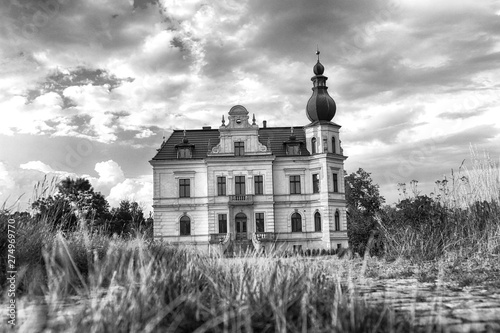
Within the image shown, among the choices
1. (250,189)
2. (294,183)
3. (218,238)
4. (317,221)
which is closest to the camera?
(218,238)

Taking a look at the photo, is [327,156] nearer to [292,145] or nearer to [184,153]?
[292,145]

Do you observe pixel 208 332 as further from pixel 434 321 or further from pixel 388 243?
pixel 388 243

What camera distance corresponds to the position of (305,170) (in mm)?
35281

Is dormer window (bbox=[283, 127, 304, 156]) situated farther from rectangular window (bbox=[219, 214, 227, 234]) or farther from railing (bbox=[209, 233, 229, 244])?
railing (bbox=[209, 233, 229, 244])

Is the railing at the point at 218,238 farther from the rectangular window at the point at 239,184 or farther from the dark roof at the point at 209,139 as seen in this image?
the dark roof at the point at 209,139

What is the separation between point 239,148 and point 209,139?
2.63m

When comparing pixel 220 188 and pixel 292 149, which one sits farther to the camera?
pixel 292 149

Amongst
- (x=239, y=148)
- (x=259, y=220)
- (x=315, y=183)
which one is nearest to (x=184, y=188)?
(x=239, y=148)

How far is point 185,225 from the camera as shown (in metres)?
35.1

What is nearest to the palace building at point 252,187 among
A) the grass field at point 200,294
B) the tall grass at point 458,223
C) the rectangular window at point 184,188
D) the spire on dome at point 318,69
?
the rectangular window at point 184,188

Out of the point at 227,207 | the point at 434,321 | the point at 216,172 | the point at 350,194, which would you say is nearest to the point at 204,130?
the point at 216,172

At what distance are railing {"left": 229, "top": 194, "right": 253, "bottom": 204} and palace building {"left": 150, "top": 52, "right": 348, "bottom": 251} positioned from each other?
0.07m

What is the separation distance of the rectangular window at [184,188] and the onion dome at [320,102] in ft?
33.8

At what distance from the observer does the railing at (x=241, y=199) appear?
1346 inches
